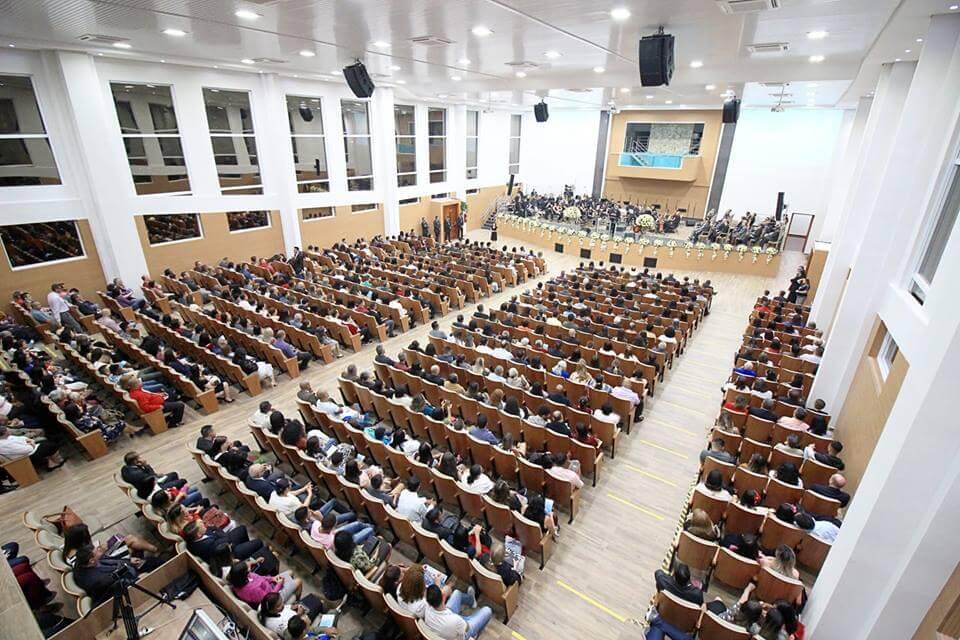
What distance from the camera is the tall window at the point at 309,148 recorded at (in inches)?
627

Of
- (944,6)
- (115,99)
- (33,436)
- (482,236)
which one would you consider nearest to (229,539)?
(33,436)

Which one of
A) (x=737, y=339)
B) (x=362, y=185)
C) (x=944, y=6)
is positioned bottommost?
(x=737, y=339)

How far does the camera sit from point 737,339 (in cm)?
1088

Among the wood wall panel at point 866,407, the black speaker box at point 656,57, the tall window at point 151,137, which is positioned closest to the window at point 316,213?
the tall window at point 151,137

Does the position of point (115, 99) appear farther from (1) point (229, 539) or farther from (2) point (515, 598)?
(2) point (515, 598)

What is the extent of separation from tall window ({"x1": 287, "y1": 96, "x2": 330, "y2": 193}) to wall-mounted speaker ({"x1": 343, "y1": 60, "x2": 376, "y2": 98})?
6.27 meters

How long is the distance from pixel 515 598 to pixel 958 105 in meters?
7.67

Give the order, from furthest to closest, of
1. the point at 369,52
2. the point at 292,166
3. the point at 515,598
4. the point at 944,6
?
the point at 292,166, the point at 369,52, the point at 944,6, the point at 515,598

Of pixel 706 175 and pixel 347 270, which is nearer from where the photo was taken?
pixel 347 270

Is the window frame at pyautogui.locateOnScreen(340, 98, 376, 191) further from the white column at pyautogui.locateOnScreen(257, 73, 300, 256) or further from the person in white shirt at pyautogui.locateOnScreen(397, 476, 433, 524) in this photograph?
the person in white shirt at pyautogui.locateOnScreen(397, 476, 433, 524)

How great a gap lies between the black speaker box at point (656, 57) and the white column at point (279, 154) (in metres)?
11.7

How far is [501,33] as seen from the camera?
7.39 metres

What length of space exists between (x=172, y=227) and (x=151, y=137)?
244 cm

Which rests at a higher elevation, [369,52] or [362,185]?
[369,52]
